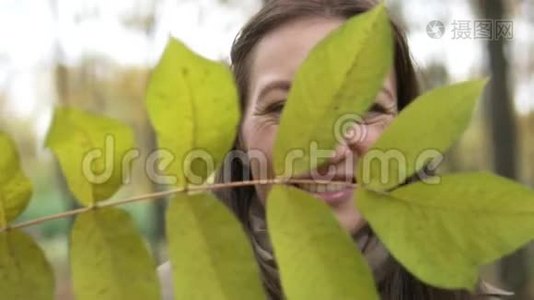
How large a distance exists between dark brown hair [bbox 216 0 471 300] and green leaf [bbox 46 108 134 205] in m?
0.24

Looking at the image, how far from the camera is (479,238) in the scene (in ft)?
0.82

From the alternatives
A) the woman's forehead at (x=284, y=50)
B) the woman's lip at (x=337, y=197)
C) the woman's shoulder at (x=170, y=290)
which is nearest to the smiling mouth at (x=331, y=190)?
the woman's lip at (x=337, y=197)

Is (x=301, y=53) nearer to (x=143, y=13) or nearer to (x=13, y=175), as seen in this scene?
(x=13, y=175)

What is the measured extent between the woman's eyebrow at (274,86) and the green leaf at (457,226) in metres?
→ 0.20

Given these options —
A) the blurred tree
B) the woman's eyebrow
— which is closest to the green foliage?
the woman's eyebrow

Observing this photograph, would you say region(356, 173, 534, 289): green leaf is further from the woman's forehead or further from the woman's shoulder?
the woman's shoulder

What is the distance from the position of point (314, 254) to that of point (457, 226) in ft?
0.15

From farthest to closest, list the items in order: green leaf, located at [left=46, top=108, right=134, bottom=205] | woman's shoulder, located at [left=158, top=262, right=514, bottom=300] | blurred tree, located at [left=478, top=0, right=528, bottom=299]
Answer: blurred tree, located at [left=478, top=0, right=528, bottom=299], woman's shoulder, located at [left=158, top=262, right=514, bottom=300], green leaf, located at [left=46, top=108, right=134, bottom=205]

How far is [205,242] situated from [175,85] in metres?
0.05

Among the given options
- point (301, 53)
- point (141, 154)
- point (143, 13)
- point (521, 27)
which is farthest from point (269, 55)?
point (143, 13)

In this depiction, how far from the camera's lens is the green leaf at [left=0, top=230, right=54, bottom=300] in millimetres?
252

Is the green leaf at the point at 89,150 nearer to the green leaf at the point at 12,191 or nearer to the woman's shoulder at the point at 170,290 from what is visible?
the green leaf at the point at 12,191

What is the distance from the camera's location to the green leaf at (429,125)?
254mm

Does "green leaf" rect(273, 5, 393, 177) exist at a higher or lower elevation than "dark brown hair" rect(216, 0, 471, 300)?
higher
